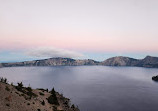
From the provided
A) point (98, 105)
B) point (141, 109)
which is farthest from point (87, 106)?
point (141, 109)

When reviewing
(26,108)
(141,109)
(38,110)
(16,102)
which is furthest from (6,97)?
(141,109)

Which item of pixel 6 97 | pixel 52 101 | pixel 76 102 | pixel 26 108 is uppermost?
pixel 6 97

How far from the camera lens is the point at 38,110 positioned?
4138 centimetres

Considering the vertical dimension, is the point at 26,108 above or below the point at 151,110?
above

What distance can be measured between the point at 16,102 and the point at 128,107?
209ft

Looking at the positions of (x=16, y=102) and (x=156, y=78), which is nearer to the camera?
(x=16, y=102)

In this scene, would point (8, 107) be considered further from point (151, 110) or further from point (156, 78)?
point (156, 78)

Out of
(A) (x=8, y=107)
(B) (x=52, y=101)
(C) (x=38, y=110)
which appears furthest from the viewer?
(B) (x=52, y=101)

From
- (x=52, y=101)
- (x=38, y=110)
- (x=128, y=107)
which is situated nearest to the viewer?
(x=38, y=110)

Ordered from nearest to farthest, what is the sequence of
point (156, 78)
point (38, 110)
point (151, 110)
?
1. point (38, 110)
2. point (151, 110)
3. point (156, 78)

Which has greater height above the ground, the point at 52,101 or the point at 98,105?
the point at 52,101

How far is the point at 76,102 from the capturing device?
8000 cm

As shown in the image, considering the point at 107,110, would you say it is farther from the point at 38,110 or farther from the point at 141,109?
the point at 38,110

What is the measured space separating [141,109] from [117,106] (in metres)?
13.7
